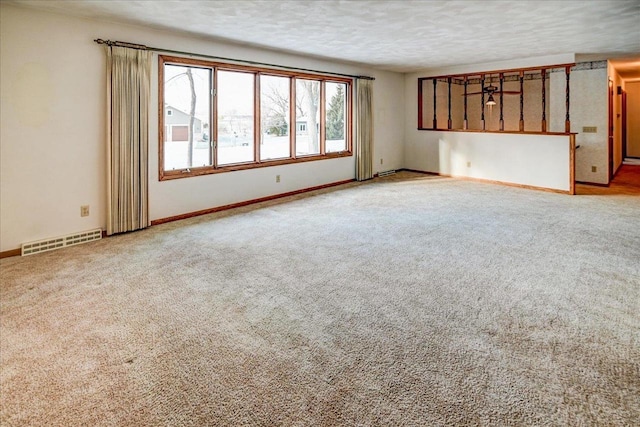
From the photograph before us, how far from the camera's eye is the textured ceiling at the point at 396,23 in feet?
12.9

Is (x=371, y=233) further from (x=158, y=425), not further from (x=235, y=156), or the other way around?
(x=158, y=425)

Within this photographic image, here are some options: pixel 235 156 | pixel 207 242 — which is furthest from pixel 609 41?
pixel 207 242

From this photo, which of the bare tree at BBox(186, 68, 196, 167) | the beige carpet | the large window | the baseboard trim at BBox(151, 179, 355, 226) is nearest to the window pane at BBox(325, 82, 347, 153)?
the large window

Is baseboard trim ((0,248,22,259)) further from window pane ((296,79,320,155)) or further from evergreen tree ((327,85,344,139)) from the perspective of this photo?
evergreen tree ((327,85,344,139))

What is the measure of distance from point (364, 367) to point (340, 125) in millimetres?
6614

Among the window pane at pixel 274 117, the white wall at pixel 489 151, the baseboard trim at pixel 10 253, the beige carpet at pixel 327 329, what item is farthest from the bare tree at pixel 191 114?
the white wall at pixel 489 151

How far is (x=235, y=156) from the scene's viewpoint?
6.22 meters

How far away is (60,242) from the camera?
4.26 metres

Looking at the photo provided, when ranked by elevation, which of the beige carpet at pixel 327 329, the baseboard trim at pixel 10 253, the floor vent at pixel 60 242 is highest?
the floor vent at pixel 60 242

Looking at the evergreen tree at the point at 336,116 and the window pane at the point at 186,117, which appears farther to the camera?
the evergreen tree at the point at 336,116

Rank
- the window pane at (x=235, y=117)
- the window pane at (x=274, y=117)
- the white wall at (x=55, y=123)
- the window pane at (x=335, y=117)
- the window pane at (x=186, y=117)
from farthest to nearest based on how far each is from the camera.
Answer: the window pane at (x=335, y=117) < the window pane at (x=274, y=117) < the window pane at (x=235, y=117) < the window pane at (x=186, y=117) < the white wall at (x=55, y=123)

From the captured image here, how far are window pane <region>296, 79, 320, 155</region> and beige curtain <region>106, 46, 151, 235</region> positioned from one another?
117 inches

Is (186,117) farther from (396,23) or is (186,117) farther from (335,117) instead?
(335,117)

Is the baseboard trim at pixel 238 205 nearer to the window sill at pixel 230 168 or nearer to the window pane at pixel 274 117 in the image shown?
the window sill at pixel 230 168
